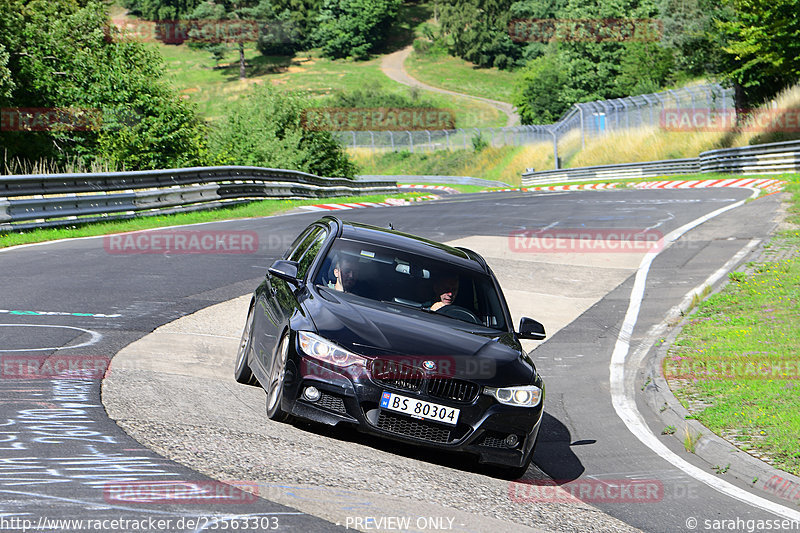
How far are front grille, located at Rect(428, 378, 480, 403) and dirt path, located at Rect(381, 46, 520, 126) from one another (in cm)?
10836

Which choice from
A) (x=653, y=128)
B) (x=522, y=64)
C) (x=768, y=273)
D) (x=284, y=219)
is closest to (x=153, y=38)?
(x=522, y=64)

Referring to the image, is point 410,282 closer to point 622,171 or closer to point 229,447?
point 229,447

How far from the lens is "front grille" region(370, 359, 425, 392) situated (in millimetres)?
6289

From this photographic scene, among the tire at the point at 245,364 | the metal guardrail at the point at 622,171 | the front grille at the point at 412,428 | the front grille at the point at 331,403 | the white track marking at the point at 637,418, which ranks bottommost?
the metal guardrail at the point at 622,171

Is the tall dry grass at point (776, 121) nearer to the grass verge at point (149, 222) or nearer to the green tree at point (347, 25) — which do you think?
the grass verge at point (149, 222)

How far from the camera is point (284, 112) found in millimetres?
44438

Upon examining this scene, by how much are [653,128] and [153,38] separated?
132 meters

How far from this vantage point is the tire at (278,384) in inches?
260

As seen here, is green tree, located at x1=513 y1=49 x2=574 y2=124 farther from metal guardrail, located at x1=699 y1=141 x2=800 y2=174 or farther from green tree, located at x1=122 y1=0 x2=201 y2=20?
green tree, located at x1=122 y1=0 x2=201 y2=20

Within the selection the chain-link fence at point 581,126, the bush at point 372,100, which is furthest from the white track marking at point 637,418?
the bush at point 372,100

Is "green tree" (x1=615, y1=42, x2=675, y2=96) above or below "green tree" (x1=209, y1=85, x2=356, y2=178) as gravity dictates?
above

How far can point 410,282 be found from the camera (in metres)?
7.76

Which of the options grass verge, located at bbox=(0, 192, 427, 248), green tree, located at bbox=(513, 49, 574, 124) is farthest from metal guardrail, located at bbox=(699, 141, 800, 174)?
green tree, located at bbox=(513, 49, 574, 124)

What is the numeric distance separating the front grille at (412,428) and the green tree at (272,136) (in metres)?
36.3
